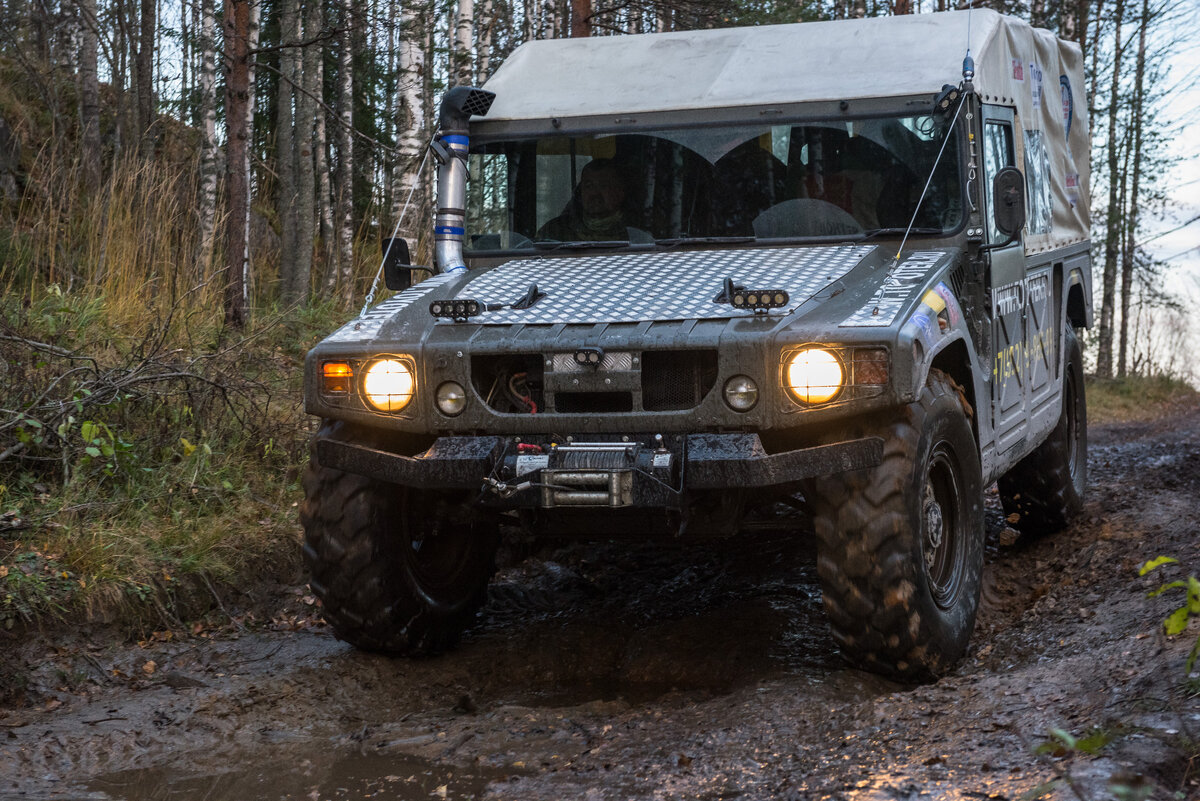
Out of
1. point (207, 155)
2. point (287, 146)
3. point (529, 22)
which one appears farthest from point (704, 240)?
point (529, 22)

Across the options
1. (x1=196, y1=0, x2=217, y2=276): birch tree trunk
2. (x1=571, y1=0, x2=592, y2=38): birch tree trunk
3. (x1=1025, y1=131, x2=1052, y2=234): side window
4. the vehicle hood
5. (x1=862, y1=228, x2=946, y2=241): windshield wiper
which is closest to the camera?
the vehicle hood

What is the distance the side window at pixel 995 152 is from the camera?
511cm

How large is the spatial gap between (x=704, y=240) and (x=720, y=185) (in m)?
0.24

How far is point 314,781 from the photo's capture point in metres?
3.61

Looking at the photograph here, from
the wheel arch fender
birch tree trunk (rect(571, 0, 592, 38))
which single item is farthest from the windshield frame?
birch tree trunk (rect(571, 0, 592, 38))

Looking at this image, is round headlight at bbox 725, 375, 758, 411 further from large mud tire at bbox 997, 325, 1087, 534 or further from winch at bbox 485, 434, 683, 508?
large mud tire at bbox 997, 325, 1087, 534

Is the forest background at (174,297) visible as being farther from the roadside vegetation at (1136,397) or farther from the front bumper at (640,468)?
the roadside vegetation at (1136,397)

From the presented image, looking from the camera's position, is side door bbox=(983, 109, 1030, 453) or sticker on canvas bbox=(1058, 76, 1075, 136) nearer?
side door bbox=(983, 109, 1030, 453)

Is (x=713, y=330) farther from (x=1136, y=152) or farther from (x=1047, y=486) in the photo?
(x=1136, y=152)

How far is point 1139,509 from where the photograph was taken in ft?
22.4

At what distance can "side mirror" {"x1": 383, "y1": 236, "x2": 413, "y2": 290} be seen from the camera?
17.6 feet

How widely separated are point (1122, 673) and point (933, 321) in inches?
50.0

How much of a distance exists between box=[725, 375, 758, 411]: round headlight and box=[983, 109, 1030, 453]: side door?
1.59 meters

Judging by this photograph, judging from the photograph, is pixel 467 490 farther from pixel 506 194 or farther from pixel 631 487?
pixel 506 194
